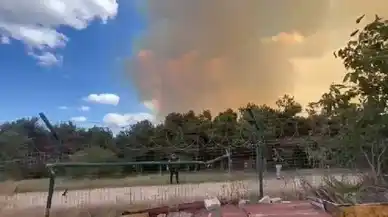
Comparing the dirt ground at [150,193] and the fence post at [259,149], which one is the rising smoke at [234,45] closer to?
the fence post at [259,149]

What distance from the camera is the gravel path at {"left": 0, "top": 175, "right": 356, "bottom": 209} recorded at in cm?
652

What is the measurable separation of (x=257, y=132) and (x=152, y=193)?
2.15m

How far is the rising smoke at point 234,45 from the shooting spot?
8266 mm

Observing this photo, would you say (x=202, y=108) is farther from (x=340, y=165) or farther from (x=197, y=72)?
(x=340, y=165)

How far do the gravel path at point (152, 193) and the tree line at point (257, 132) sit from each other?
2.17 feet

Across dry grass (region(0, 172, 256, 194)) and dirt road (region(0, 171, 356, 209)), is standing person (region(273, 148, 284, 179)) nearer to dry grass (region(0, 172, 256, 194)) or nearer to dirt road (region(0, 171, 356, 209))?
dirt road (region(0, 171, 356, 209))

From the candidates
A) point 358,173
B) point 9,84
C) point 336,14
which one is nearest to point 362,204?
point 358,173

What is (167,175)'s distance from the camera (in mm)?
8336

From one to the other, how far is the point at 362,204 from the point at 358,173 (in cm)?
186

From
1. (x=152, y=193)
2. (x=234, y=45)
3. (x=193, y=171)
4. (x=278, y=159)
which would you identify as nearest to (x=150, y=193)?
(x=152, y=193)

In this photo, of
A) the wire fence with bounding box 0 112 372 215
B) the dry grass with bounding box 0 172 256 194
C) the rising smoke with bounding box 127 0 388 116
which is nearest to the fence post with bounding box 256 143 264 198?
the wire fence with bounding box 0 112 372 215

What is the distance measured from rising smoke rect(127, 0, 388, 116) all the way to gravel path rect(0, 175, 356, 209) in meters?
2.07

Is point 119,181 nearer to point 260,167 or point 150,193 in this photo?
point 150,193

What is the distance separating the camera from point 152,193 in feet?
23.9
